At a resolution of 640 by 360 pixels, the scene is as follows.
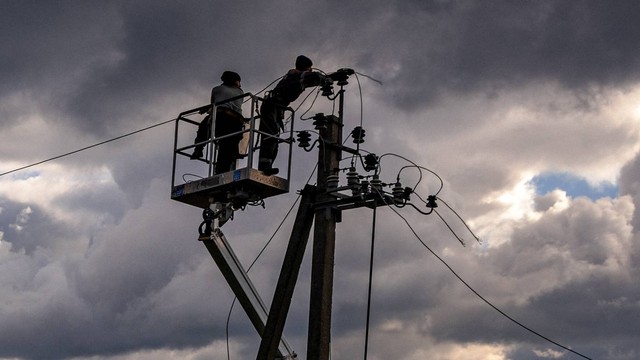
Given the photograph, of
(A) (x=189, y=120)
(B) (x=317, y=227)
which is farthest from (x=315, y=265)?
(A) (x=189, y=120)

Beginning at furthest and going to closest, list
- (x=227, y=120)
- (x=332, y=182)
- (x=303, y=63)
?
(x=227, y=120) → (x=303, y=63) → (x=332, y=182)

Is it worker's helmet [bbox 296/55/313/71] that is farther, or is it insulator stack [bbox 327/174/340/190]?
worker's helmet [bbox 296/55/313/71]

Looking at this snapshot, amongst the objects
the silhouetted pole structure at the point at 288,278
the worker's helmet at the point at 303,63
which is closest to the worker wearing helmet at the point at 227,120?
the worker's helmet at the point at 303,63

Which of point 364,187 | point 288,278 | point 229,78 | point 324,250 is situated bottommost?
point 288,278

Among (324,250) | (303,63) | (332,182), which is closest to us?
(324,250)

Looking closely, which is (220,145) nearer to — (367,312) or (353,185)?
(353,185)

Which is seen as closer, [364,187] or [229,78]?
[364,187]

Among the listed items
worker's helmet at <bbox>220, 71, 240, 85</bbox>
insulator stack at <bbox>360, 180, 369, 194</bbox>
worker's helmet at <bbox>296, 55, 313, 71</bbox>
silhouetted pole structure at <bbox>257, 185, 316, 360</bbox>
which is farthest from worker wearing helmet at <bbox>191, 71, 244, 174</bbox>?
insulator stack at <bbox>360, 180, 369, 194</bbox>

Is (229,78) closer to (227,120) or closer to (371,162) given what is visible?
(227,120)

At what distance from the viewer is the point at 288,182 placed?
674 inches

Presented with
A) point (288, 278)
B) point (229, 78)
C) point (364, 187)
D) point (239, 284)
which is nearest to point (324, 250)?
point (288, 278)

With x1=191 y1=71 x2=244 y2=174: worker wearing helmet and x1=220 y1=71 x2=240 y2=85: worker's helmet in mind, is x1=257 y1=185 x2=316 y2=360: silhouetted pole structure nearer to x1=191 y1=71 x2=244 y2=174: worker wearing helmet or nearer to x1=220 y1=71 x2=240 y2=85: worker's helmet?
x1=191 y1=71 x2=244 y2=174: worker wearing helmet

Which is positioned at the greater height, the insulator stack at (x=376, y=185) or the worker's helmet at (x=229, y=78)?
the worker's helmet at (x=229, y=78)

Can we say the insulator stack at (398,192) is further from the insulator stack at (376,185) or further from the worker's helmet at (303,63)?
the worker's helmet at (303,63)
